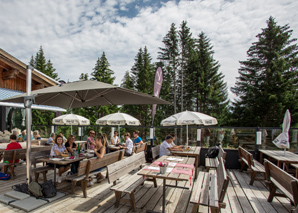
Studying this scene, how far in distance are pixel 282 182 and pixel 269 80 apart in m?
25.1

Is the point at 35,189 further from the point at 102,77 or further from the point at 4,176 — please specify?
the point at 102,77

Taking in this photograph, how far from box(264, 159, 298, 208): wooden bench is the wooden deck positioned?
37cm

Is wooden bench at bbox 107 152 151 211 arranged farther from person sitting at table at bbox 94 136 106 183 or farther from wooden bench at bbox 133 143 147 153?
wooden bench at bbox 133 143 147 153

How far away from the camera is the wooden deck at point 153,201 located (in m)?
3.56

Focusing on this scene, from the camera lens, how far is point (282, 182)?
11.1ft

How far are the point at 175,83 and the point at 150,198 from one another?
25740mm

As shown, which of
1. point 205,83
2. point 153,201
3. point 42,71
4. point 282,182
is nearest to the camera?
point 282,182

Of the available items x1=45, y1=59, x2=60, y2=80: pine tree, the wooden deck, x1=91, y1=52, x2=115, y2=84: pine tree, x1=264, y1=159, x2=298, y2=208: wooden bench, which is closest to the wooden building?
the wooden deck

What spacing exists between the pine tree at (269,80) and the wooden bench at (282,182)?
73.4 feet

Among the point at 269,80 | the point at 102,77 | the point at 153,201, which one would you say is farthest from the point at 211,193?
the point at 102,77

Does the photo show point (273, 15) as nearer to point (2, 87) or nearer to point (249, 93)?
point (249, 93)

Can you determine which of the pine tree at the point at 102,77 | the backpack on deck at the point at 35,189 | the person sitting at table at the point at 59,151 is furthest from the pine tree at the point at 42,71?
the backpack on deck at the point at 35,189

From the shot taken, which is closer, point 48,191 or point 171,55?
point 48,191

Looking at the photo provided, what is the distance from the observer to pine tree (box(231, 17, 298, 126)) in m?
23.4
